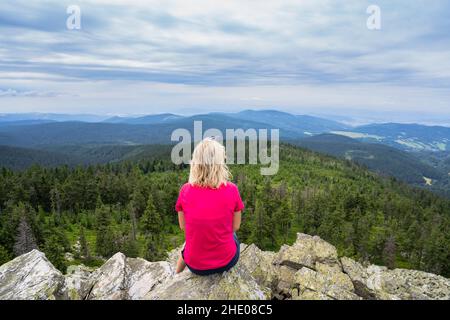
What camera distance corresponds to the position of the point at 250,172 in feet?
596

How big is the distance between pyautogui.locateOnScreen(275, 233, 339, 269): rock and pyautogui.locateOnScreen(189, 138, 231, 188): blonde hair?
2192 centimetres

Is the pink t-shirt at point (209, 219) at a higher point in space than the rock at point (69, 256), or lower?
higher

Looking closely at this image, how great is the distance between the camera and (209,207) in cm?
897

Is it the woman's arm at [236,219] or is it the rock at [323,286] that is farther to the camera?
the rock at [323,286]

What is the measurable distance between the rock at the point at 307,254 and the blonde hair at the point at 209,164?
863 inches

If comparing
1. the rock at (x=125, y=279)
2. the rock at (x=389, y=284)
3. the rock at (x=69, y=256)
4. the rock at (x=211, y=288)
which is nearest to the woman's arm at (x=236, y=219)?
the rock at (x=211, y=288)

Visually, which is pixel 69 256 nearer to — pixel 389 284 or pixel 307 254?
pixel 307 254

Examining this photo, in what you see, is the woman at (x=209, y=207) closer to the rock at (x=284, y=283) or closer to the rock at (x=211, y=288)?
the rock at (x=211, y=288)

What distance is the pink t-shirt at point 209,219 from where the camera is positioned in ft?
29.5

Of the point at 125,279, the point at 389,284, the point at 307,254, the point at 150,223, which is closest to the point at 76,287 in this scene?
the point at 125,279

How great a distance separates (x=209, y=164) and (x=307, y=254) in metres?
24.9
